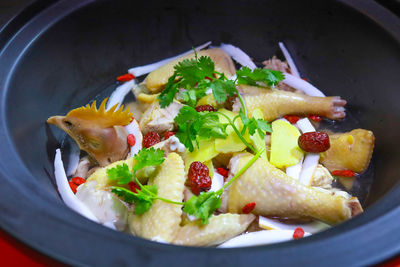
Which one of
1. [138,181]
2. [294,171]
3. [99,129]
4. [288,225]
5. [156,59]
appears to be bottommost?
[288,225]

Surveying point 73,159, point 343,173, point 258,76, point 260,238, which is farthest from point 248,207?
point 73,159

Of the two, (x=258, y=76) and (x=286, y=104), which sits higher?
(x=258, y=76)

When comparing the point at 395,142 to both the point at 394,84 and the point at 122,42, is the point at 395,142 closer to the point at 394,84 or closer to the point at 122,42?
the point at 394,84

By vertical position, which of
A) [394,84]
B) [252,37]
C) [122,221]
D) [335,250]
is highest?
[252,37]

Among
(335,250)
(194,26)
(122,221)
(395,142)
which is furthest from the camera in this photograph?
(194,26)

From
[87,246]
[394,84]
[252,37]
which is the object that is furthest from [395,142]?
[87,246]

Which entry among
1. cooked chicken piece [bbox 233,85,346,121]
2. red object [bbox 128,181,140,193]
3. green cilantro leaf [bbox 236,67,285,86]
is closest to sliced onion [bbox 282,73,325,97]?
cooked chicken piece [bbox 233,85,346,121]

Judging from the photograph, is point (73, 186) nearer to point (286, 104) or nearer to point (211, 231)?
point (211, 231)

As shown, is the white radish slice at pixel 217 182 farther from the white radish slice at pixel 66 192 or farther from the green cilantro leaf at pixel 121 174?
the white radish slice at pixel 66 192
